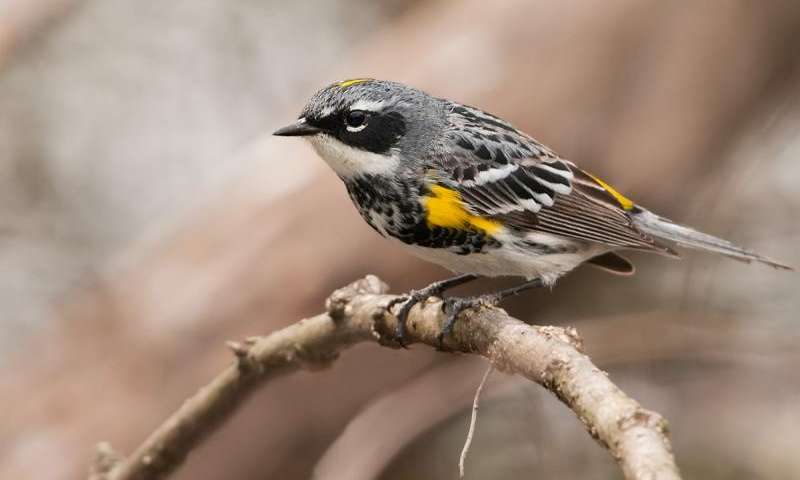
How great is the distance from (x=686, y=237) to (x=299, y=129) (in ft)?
5.16

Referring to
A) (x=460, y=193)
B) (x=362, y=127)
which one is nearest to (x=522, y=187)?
(x=460, y=193)

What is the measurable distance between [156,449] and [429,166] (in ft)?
4.17

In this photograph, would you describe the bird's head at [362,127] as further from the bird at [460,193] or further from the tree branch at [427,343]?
the tree branch at [427,343]

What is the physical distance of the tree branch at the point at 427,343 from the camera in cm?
198

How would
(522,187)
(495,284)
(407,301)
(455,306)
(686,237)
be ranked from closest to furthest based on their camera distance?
(455,306), (407,301), (522,187), (686,237), (495,284)

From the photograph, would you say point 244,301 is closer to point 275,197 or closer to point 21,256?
point 275,197

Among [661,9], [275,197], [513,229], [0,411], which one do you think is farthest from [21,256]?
[513,229]

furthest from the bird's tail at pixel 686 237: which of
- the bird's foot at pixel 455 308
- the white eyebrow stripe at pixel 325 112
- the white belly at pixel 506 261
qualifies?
the white eyebrow stripe at pixel 325 112

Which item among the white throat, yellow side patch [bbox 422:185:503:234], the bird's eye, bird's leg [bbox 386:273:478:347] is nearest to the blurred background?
bird's leg [bbox 386:273:478:347]

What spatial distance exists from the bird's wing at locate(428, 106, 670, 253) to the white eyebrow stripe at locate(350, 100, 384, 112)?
0.27m

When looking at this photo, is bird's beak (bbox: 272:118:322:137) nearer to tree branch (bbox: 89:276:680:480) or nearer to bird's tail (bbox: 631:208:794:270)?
tree branch (bbox: 89:276:680:480)

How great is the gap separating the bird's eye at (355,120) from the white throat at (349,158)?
6cm

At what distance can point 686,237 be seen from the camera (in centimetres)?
Answer: 393

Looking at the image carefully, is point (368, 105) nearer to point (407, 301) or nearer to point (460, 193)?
point (460, 193)
